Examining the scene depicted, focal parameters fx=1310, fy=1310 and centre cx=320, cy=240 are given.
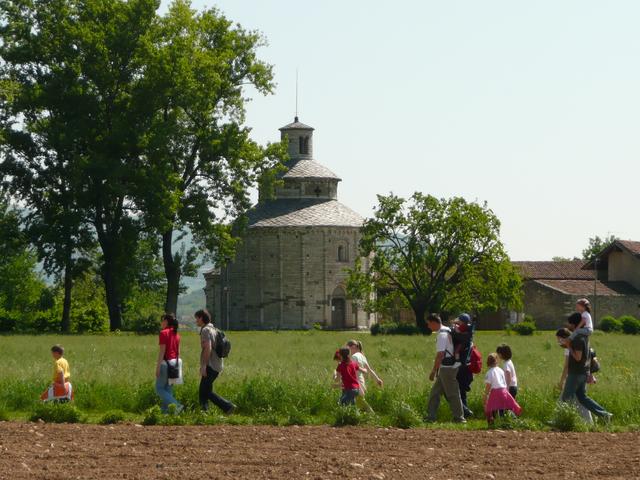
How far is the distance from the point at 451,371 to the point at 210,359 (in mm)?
3880

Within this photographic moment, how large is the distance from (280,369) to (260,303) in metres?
64.7

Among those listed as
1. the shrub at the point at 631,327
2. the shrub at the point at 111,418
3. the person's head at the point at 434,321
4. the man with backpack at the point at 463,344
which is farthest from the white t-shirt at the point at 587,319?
the shrub at the point at 631,327

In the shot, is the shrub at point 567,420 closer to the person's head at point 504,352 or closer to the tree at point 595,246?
the person's head at point 504,352

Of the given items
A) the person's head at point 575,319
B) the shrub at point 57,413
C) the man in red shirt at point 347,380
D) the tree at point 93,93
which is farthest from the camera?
the tree at point 93,93

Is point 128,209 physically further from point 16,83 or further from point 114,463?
point 114,463

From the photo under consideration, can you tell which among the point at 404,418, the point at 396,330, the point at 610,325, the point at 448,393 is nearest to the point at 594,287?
the point at 610,325

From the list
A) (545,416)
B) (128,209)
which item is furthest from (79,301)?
(545,416)

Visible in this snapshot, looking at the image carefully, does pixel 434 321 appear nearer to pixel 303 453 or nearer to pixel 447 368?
pixel 447 368

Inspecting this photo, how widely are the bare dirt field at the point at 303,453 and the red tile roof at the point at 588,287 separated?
7603cm

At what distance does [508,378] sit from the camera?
20266 mm

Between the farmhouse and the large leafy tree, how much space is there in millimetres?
31299

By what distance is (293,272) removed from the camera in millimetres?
94188

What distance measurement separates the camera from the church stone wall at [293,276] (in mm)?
93625

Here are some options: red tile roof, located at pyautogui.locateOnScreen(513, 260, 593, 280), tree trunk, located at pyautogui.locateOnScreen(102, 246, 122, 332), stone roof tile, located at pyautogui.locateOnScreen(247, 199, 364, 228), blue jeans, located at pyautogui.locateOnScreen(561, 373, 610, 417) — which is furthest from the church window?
blue jeans, located at pyautogui.locateOnScreen(561, 373, 610, 417)
